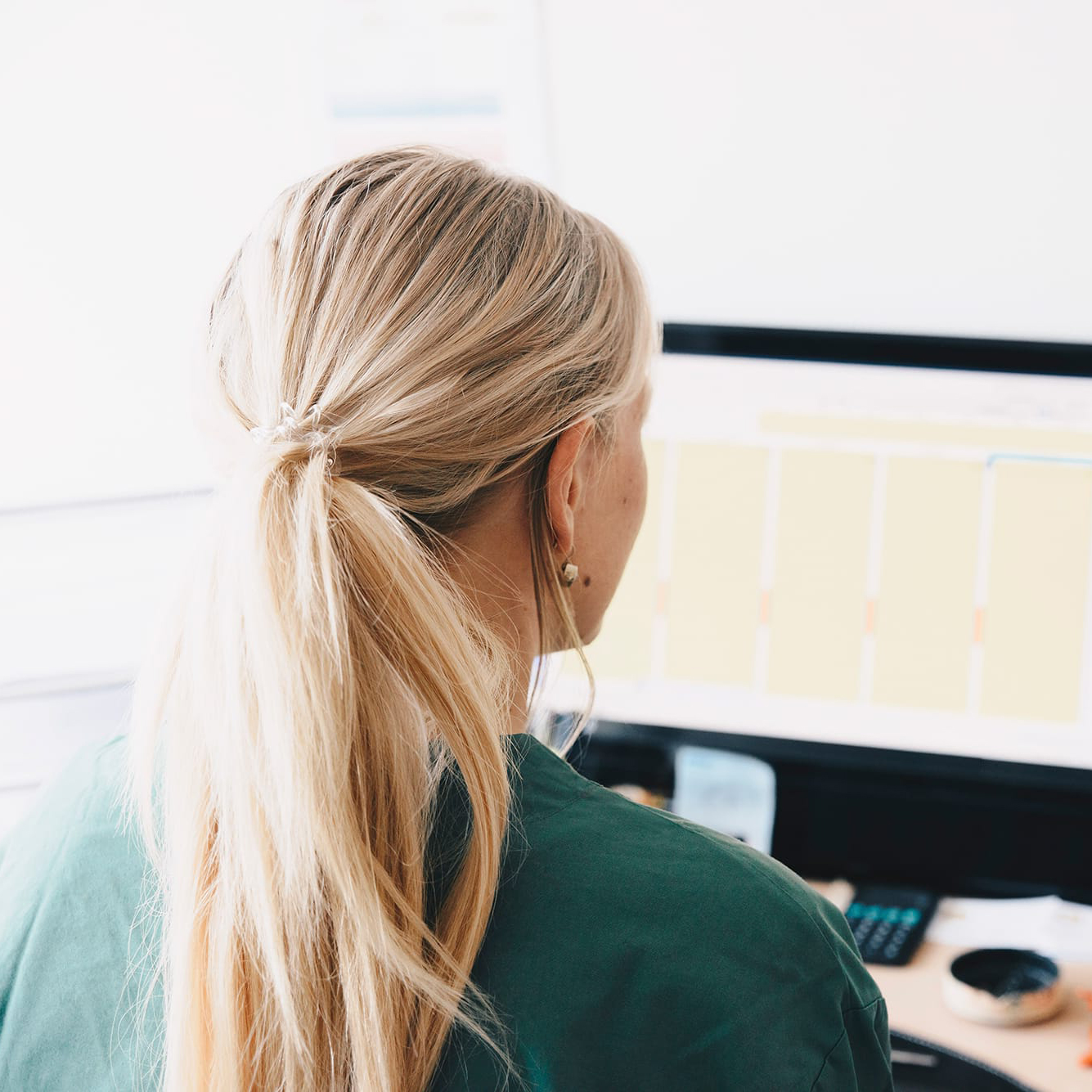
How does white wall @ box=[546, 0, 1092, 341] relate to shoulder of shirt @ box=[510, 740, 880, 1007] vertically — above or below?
above

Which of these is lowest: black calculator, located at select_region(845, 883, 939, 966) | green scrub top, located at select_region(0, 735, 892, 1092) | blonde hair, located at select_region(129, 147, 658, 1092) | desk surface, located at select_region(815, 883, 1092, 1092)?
black calculator, located at select_region(845, 883, 939, 966)

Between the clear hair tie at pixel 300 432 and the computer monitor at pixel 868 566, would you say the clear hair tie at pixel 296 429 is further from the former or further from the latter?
the computer monitor at pixel 868 566

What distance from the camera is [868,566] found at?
0.88 meters

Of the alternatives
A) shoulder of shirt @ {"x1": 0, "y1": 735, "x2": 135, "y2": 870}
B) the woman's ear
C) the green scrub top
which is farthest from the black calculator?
shoulder of shirt @ {"x1": 0, "y1": 735, "x2": 135, "y2": 870}

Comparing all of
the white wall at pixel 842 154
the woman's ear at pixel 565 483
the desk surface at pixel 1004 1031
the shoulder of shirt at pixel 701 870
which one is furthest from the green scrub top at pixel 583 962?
the white wall at pixel 842 154

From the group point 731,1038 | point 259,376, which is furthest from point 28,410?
point 731,1038

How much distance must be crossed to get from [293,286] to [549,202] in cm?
16

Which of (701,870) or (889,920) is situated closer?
(701,870)

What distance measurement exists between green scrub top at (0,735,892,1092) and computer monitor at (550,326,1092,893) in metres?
0.38

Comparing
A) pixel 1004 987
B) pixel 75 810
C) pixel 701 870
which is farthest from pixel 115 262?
pixel 1004 987

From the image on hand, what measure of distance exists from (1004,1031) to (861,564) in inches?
13.9

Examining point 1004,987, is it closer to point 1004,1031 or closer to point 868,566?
point 1004,1031

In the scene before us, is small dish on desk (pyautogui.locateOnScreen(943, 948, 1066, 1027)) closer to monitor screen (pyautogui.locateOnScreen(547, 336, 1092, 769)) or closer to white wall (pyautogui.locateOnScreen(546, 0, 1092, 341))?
monitor screen (pyautogui.locateOnScreen(547, 336, 1092, 769))

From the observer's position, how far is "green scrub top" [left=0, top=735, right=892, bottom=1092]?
0.45 m
